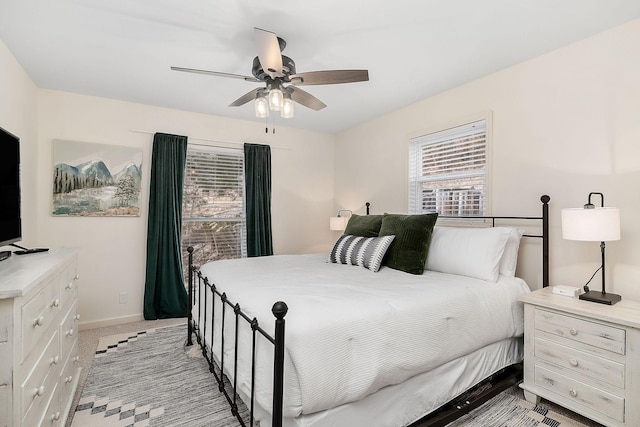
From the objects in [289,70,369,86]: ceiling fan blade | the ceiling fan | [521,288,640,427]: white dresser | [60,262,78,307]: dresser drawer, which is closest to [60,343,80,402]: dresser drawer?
[60,262,78,307]: dresser drawer

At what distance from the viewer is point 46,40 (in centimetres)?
224

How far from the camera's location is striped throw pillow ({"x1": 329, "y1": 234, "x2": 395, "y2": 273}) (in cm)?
262

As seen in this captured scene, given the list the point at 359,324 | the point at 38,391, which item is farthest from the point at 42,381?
the point at 359,324

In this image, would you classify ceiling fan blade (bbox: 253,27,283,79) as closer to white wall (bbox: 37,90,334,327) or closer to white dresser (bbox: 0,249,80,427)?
white dresser (bbox: 0,249,80,427)

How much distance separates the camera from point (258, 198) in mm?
4164

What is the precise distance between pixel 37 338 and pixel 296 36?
2167mm

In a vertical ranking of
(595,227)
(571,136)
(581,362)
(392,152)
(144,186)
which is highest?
(392,152)

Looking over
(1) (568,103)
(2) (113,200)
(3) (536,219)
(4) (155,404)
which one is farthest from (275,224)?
(1) (568,103)

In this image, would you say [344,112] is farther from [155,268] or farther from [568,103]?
[155,268]

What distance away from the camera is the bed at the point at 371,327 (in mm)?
1366

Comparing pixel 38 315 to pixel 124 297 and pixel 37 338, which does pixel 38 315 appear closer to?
pixel 37 338

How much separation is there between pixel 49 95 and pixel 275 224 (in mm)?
2754

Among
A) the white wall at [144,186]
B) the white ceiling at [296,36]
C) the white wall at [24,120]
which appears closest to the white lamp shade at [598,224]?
the white ceiling at [296,36]

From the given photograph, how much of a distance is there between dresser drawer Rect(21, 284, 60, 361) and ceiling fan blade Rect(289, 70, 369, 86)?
1.78 meters
